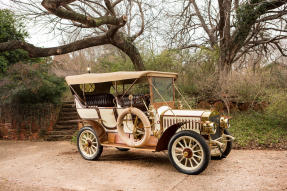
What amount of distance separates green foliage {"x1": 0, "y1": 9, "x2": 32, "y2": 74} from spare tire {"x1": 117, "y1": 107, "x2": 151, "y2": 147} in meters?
6.85

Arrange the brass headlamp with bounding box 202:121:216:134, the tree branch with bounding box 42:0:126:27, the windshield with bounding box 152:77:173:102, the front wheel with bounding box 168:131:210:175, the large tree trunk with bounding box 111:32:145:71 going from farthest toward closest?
1. the large tree trunk with bounding box 111:32:145:71
2. the tree branch with bounding box 42:0:126:27
3. the windshield with bounding box 152:77:173:102
4. the brass headlamp with bounding box 202:121:216:134
5. the front wheel with bounding box 168:131:210:175

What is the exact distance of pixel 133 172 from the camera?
214 inches

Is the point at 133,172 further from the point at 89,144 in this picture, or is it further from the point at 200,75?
the point at 200,75

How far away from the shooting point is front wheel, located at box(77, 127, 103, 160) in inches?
253

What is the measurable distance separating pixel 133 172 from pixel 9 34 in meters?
8.86

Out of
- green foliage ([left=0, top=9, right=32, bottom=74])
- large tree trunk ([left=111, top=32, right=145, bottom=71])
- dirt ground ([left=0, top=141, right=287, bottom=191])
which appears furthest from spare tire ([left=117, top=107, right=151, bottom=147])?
green foliage ([left=0, top=9, right=32, bottom=74])

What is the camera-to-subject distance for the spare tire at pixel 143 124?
5.53m

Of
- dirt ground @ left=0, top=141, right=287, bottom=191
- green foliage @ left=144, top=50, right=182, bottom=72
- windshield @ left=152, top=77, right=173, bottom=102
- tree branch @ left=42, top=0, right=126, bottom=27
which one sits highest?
tree branch @ left=42, top=0, right=126, bottom=27

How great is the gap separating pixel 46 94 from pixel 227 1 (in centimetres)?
827

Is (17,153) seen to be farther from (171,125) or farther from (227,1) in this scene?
(227,1)

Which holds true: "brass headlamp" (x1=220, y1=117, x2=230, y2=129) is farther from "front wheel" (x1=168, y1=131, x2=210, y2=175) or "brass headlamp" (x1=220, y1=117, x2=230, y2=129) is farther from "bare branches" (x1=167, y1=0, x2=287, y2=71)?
"bare branches" (x1=167, y1=0, x2=287, y2=71)

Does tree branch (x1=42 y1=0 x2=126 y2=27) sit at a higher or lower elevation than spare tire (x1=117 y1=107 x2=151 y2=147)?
higher

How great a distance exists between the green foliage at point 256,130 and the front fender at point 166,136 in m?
2.90

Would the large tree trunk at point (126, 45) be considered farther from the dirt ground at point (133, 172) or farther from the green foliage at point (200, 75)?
the dirt ground at point (133, 172)
